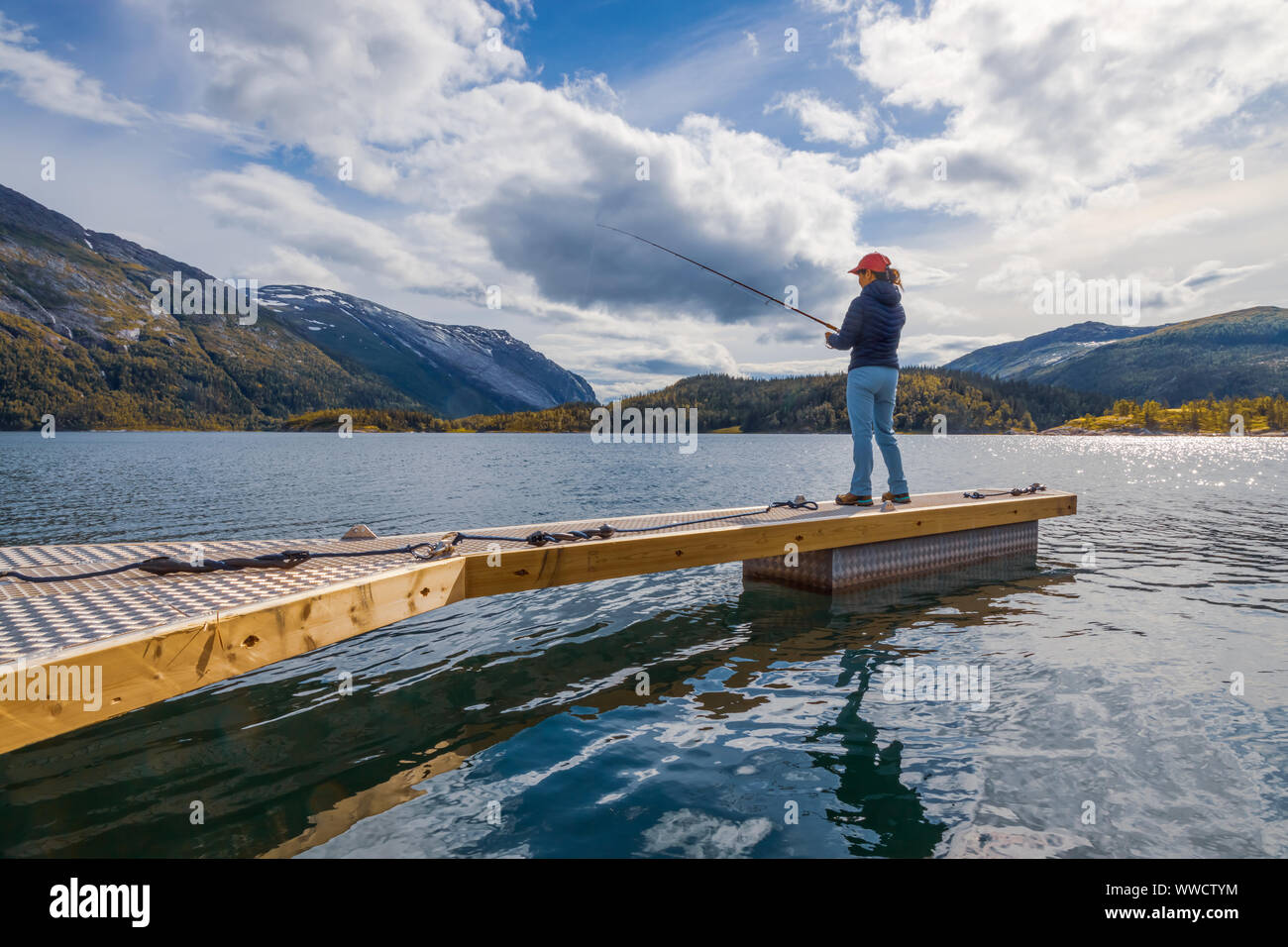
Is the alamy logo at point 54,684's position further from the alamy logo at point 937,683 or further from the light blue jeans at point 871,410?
the light blue jeans at point 871,410

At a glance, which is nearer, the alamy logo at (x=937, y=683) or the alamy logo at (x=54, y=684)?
the alamy logo at (x=54, y=684)

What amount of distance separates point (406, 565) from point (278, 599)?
4.81 feet

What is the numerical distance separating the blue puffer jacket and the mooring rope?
3378 millimetres

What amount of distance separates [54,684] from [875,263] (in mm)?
9894

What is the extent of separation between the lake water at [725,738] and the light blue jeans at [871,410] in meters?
2.29

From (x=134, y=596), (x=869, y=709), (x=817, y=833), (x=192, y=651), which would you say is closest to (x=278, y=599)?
(x=192, y=651)

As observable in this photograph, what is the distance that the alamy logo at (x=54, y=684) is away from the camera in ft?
10.5

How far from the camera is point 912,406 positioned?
195 m

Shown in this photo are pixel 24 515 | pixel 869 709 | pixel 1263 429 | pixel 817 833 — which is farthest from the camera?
pixel 1263 429
